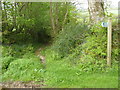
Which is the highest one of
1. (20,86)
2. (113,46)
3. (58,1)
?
(58,1)

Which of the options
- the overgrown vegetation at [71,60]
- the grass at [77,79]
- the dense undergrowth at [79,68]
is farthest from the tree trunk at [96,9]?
the grass at [77,79]

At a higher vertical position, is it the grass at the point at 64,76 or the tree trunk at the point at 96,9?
the tree trunk at the point at 96,9

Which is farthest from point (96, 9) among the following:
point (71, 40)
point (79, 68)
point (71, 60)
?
point (79, 68)

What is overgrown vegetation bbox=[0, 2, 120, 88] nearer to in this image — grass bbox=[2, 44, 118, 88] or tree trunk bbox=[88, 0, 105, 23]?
grass bbox=[2, 44, 118, 88]

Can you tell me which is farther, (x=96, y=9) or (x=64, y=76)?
(x=96, y=9)

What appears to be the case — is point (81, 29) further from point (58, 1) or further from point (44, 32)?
point (44, 32)

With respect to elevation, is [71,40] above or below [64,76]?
above

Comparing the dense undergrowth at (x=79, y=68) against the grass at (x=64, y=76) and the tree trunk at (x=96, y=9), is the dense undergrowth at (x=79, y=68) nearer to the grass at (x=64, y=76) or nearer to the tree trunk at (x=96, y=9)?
the grass at (x=64, y=76)

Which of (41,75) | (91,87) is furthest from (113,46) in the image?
(41,75)

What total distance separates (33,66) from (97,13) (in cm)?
288

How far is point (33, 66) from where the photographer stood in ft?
14.9

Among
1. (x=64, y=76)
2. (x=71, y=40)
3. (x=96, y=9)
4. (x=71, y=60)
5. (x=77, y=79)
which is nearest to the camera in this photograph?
(x=77, y=79)

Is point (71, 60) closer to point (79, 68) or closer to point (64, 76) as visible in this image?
point (79, 68)

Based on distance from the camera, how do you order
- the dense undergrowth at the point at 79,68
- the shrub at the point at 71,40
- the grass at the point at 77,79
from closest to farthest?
the grass at the point at 77,79
the dense undergrowth at the point at 79,68
the shrub at the point at 71,40
